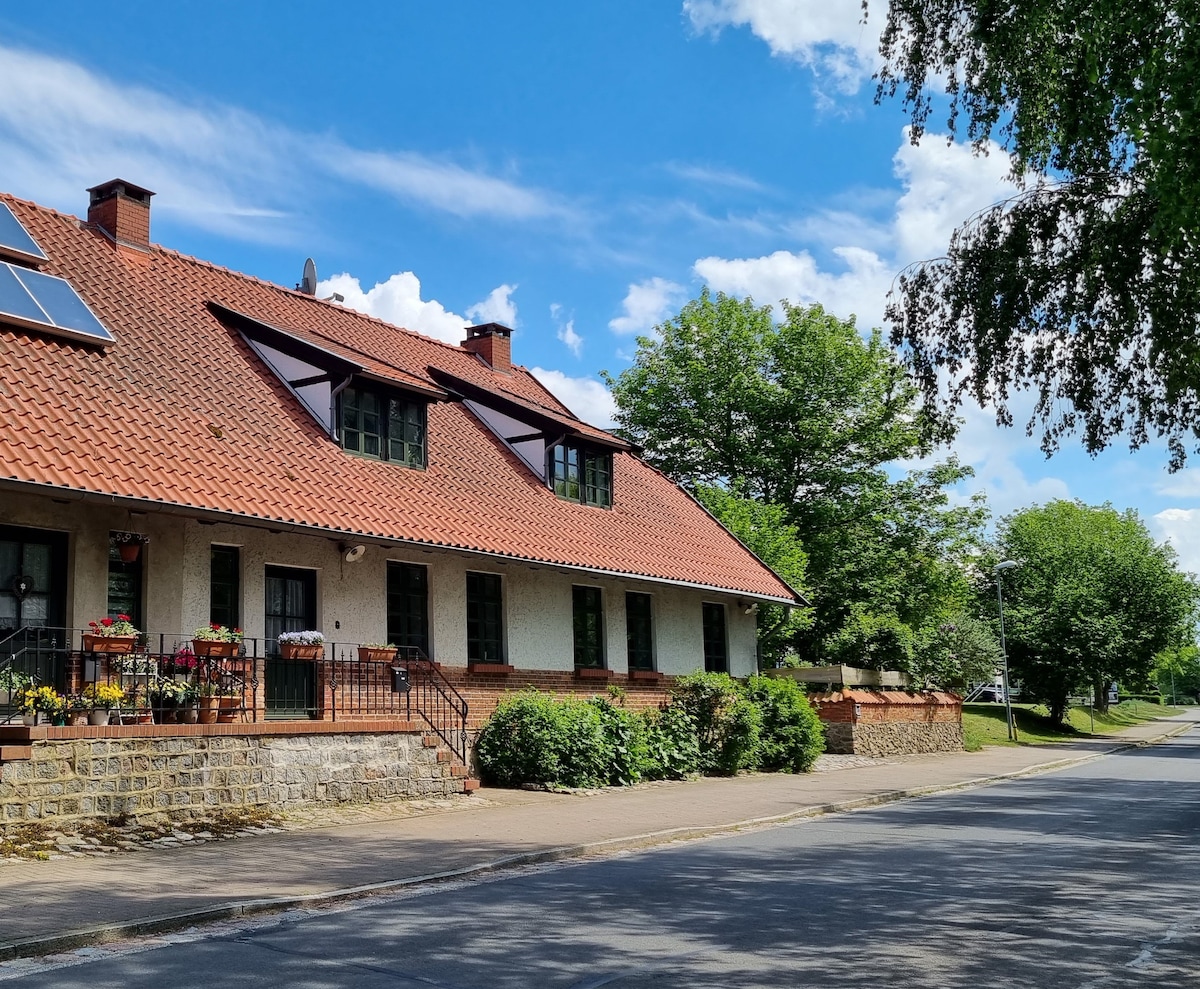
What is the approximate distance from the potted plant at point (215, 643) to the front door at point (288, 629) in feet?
4.80

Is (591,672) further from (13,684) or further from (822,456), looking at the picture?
(822,456)

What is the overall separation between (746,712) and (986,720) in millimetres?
30172

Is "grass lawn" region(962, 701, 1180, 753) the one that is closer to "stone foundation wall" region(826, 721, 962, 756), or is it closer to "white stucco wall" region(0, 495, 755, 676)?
"stone foundation wall" region(826, 721, 962, 756)

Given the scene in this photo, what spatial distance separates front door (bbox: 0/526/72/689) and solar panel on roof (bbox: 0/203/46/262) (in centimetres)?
487

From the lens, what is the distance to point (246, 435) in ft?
56.1

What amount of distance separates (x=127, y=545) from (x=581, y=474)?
11.2 meters

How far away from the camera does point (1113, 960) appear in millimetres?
7195

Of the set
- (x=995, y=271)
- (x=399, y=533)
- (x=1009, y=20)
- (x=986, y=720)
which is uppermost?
(x=1009, y=20)

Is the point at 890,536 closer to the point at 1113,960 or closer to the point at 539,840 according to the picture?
the point at 539,840

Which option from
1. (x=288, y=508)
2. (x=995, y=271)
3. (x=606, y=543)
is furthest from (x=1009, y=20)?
(x=606, y=543)

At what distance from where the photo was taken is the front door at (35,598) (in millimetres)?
13453

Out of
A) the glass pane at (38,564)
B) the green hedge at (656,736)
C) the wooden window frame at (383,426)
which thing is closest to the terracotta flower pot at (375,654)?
the green hedge at (656,736)

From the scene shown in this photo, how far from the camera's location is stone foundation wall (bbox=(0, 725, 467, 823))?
11.9 meters

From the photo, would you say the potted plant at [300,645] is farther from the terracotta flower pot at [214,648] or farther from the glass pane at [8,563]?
the glass pane at [8,563]
